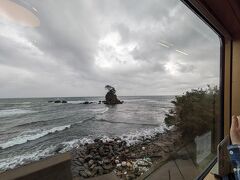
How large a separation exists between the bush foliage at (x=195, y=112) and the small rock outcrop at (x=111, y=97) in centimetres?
64

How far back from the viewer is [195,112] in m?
2.11

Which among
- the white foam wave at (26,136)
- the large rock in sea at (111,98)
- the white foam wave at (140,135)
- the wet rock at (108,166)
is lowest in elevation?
the wet rock at (108,166)

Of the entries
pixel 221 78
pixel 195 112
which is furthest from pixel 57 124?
pixel 221 78

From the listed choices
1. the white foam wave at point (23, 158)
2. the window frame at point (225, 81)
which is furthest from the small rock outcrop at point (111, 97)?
the window frame at point (225, 81)

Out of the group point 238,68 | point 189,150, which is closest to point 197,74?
point 238,68

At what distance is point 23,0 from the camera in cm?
77

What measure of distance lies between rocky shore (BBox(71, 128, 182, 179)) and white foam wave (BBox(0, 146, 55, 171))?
138 millimetres

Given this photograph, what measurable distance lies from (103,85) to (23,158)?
1.75 feet

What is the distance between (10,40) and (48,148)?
41 centimetres

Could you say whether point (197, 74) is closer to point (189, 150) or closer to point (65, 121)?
point (189, 150)

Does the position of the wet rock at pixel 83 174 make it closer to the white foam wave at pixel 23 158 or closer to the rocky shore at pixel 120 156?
the rocky shore at pixel 120 156

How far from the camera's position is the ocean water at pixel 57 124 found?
2.33 feet

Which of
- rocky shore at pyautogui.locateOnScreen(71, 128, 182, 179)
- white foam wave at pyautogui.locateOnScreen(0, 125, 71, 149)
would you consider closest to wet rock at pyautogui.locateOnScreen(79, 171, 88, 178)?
rocky shore at pyautogui.locateOnScreen(71, 128, 182, 179)

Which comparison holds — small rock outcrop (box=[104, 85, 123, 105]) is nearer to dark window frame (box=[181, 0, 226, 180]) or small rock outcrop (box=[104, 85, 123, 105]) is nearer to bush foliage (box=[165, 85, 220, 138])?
bush foliage (box=[165, 85, 220, 138])
